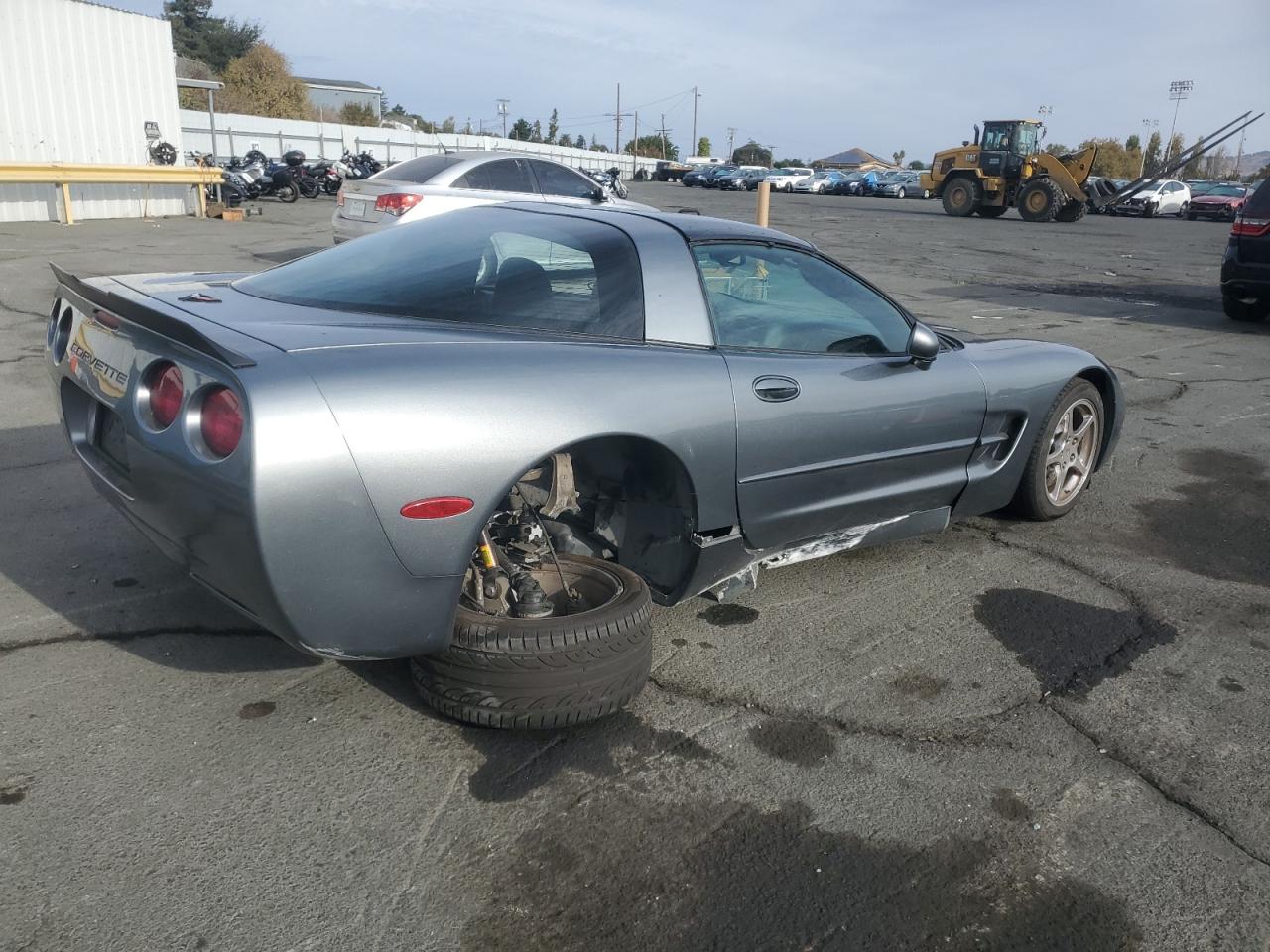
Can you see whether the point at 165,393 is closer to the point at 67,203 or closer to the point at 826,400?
the point at 826,400

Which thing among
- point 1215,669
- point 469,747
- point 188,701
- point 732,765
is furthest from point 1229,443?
point 188,701

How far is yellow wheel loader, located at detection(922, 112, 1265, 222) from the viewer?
100ft

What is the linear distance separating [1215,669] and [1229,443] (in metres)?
3.48

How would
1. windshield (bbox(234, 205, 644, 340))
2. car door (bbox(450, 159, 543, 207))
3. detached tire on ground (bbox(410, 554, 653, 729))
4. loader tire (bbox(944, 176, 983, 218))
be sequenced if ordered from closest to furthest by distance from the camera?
1. detached tire on ground (bbox(410, 554, 653, 729))
2. windshield (bbox(234, 205, 644, 340))
3. car door (bbox(450, 159, 543, 207))
4. loader tire (bbox(944, 176, 983, 218))

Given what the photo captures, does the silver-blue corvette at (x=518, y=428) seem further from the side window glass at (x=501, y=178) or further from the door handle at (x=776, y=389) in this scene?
the side window glass at (x=501, y=178)

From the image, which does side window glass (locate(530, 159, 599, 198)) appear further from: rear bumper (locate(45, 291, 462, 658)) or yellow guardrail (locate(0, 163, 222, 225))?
yellow guardrail (locate(0, 163, 222, 225))

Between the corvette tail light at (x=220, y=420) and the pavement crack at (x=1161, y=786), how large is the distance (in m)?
2.41

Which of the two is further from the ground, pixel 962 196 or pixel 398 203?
pixel 962 196

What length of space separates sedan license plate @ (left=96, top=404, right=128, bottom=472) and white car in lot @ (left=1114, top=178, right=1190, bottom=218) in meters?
42.1

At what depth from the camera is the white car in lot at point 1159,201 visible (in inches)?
1559

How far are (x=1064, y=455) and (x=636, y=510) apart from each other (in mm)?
2421

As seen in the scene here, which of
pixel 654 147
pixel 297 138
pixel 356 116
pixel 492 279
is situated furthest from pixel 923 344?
pixel 654 147

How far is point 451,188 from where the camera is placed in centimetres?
1058

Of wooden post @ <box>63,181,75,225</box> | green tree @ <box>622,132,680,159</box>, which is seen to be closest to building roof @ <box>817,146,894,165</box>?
green tree @ <box>622,132,680,159</box>
